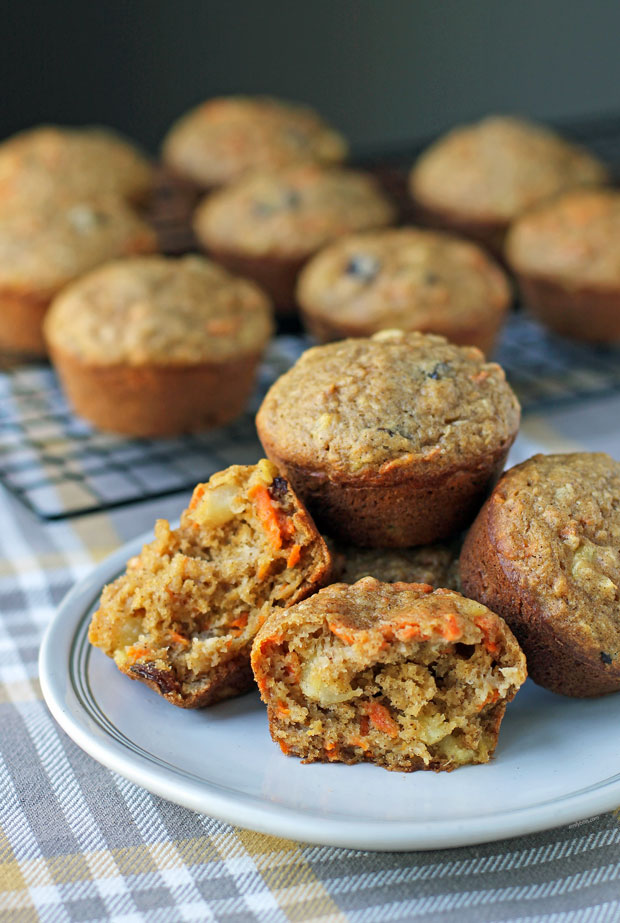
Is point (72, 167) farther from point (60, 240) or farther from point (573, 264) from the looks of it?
point (573, 264)

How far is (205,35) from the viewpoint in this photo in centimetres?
653

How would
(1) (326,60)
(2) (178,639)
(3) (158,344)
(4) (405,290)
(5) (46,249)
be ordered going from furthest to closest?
(1) (326,60)
(5) (46,249)
(4) (405,290)
(3) (158,344)
(2) (178,639)

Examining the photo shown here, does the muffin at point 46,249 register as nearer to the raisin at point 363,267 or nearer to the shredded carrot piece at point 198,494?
the raisin at point 363,267

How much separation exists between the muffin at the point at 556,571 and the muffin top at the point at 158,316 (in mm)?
1720

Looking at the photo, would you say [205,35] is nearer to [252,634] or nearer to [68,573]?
[68,573]

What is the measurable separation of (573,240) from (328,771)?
3075 millimetres

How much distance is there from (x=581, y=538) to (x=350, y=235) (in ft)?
9.45

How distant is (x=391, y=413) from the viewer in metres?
2.14

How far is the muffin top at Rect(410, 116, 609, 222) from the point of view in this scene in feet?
16.5

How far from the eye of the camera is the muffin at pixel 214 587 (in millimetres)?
2027

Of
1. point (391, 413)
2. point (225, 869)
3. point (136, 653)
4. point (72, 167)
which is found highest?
point (391, 413)

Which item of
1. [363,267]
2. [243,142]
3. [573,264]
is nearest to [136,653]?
[363,267]

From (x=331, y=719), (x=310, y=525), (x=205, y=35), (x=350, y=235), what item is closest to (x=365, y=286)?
(x=350, y=235)

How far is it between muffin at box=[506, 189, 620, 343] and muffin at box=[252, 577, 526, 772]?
8.80ft
